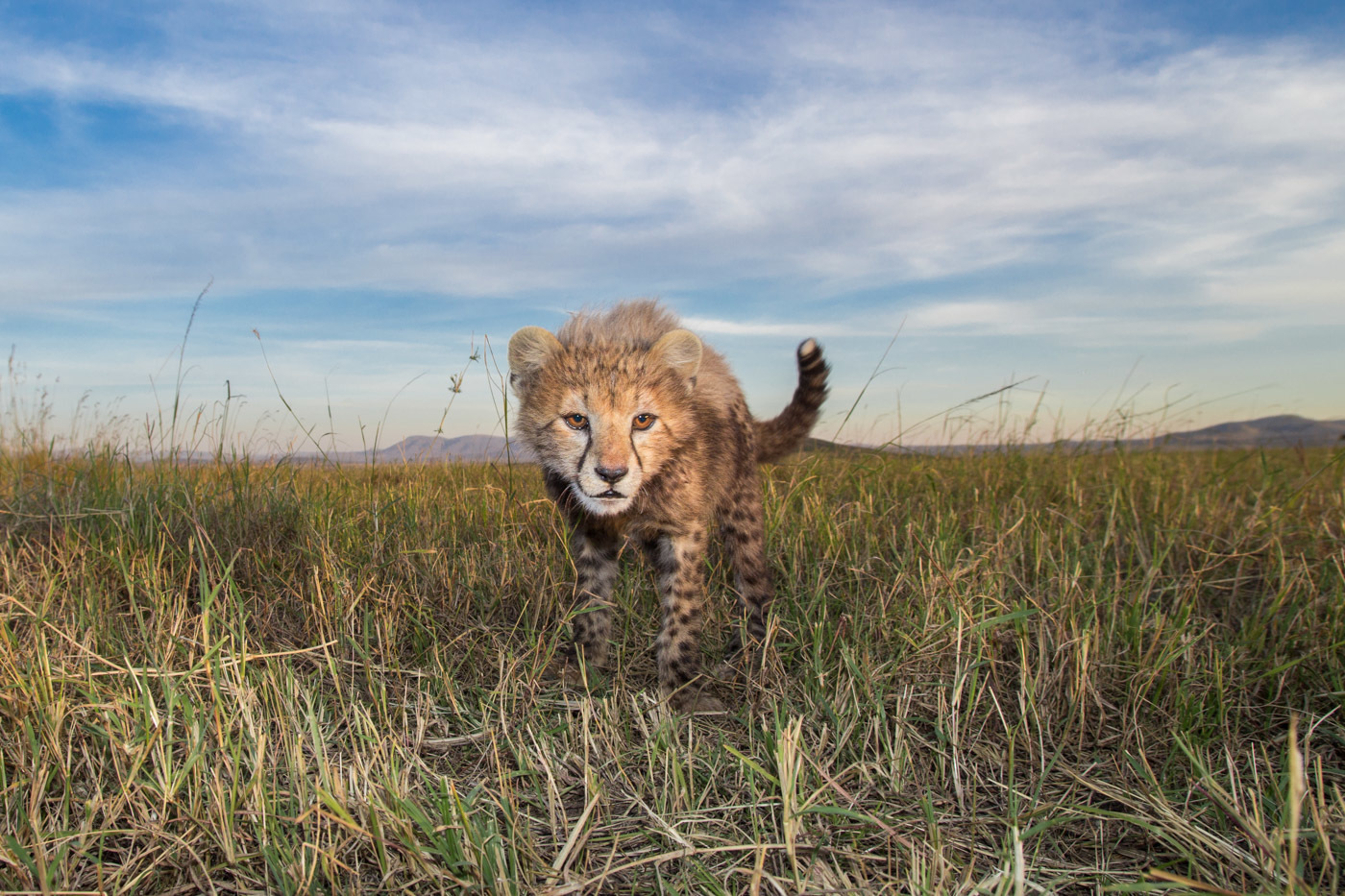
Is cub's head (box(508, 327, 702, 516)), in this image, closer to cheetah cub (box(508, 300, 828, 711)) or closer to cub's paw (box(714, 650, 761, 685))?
cheetah cub (box(508, 300, 828, 711))

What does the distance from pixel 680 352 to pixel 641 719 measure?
1439 millimetres

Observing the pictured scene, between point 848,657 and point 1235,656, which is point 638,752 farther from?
point 1235,656

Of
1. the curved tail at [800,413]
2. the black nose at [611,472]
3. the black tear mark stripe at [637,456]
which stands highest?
the curved tail at [800,413]

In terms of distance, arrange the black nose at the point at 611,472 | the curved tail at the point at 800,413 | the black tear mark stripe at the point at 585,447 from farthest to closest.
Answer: the curved tail at the point at 800,413 → the black tear mark stripe at the point at 585,447 → the black nose at the point at 611,472

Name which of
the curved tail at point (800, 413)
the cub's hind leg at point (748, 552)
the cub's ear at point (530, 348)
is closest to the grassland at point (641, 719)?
the cub's hind leg at point (748, 552)

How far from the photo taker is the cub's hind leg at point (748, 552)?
345cm

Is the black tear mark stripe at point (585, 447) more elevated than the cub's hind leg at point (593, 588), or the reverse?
the black tear mark stripe at point (585, 447)

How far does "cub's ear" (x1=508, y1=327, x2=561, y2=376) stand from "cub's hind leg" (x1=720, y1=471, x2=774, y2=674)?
107 centimetres

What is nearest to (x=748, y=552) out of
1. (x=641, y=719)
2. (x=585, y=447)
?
(x=585, y=447)

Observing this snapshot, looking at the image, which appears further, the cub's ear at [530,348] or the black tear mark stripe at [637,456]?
the cub's ear at [530,348]

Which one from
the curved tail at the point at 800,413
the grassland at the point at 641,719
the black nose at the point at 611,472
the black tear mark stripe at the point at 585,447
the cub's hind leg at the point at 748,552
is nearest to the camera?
the grassland at the point at 641,719

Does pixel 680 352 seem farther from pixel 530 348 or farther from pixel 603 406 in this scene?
pixel 530 348

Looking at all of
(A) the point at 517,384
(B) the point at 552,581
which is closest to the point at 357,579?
(B) the point at 552,581

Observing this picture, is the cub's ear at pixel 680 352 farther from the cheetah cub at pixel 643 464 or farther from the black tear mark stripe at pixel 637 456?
the black tear mark stripe at pixel 637 456
